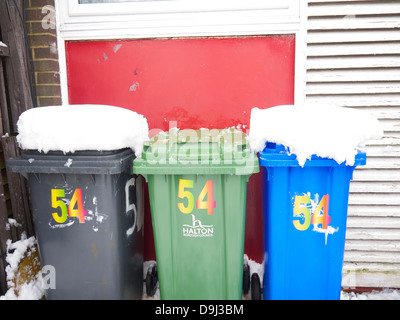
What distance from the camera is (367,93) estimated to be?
2670mm

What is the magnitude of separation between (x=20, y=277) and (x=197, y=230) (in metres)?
1.45

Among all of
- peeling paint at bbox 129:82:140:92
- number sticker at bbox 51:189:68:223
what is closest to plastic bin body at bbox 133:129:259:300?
number sticker at bbox 51:189:68:223

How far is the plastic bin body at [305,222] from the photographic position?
1982 millimetres

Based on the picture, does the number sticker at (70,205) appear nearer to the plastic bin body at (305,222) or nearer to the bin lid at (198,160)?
the bin lid at (198,160)

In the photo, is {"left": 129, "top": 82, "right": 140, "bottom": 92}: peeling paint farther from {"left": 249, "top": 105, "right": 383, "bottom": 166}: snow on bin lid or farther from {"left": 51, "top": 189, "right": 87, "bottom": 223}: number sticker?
{"left": 249, "top": 105, "right": 383, "bottom": 166}: snow on bin lid

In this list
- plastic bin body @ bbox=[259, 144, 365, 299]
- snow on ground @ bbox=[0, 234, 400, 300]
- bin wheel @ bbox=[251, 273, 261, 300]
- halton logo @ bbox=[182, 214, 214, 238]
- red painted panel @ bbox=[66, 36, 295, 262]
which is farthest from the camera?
red painted panel @ bbox=[66, 36, 295, 262]

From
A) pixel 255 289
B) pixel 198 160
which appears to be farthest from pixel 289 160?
pixel 255 289

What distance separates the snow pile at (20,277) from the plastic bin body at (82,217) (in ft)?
0.80

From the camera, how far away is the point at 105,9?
276 cm

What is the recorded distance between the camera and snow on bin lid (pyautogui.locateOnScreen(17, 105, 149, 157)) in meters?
1.93

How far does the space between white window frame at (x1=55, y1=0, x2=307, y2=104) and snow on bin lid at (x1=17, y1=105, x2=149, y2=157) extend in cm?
106

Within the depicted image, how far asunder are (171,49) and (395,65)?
1.97 metres

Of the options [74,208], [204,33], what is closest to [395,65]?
[204,33]

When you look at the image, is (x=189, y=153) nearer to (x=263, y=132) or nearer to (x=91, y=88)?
(x=263, y=132)
